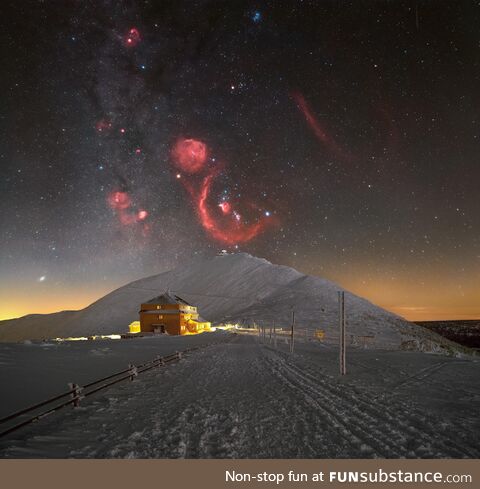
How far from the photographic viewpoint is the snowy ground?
24.7 ft

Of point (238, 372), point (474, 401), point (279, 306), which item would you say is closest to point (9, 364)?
point (238, 372)

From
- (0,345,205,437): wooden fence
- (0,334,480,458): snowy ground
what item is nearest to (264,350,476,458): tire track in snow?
(0,334,480,458): snowy ground

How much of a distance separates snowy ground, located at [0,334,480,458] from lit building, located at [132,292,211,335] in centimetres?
7054

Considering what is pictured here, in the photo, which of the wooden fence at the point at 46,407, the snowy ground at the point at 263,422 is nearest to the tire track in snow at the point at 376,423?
the snowy ground at the point at 263,422

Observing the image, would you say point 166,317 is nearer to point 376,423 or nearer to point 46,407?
point 46,407

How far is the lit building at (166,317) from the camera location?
281 feet

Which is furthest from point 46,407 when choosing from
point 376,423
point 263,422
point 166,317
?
point 166,317

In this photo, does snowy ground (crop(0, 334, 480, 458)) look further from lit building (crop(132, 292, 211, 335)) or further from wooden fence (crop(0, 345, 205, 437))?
lit building (crop(132, 292, 211, 335))

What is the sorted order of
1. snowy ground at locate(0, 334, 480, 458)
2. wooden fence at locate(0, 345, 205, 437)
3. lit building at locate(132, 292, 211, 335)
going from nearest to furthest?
1. snowy ground at locate(0, 334, 480, 458)
2. wooden fence at locate(0, 345, 205, 437)
3. lit building at locate(132, 292, 211, 335)

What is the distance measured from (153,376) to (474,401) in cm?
1470

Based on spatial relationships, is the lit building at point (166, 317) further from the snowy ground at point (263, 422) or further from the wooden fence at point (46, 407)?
the snowy ground at point (263, 422)
